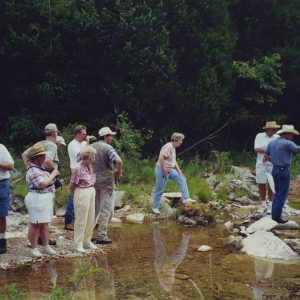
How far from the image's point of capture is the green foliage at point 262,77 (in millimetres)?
17000

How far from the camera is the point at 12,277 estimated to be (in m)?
6.50

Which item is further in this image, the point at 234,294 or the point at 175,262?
the point at 175,262

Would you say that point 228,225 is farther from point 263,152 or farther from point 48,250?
point 48,250

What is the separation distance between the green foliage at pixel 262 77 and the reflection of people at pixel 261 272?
34.7 feet

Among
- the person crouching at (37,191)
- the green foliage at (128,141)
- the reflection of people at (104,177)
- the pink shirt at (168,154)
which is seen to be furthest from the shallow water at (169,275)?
the green foliage at (128,141)

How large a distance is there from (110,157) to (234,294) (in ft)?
9.82

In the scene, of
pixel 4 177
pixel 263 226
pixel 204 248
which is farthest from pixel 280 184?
pixel 4 177

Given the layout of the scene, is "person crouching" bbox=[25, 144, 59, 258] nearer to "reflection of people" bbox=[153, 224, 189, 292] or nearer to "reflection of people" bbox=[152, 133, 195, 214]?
"reflection of people" bbox=[153, 224, 189, 292]

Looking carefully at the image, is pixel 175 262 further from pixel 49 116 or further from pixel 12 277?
pixel 49 116

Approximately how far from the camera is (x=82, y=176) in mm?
7426

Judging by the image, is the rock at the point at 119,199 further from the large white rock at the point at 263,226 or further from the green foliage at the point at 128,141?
the large white rock at the point at 263,226

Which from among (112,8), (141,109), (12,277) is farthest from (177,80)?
(12,277)

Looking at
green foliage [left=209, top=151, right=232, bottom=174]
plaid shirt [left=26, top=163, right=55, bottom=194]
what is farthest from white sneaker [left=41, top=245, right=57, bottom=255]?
green foliage [left=209, top=151, right=232, bottom=174]

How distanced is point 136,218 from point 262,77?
8.89 metres
